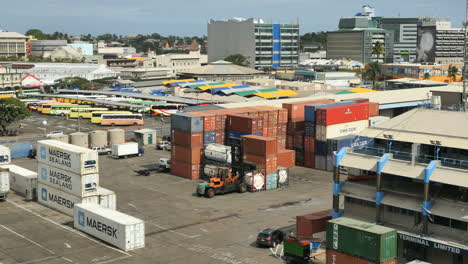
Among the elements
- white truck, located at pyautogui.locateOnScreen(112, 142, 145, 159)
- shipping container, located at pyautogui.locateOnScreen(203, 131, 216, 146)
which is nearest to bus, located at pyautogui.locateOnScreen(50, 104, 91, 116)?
white truck, located at pyautogui.locateOnScreen(112, 142, 145, 159)

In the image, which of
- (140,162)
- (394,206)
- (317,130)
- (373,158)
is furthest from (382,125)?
(140,162)

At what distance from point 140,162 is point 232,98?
5471 cm

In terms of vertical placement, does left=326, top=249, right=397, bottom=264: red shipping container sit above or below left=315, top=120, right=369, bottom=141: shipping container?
below

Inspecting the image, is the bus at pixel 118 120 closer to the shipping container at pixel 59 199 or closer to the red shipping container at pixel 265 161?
the red shipping container at pixel 265 161

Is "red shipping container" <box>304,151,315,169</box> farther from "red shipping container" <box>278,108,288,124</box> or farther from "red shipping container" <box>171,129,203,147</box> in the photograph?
"red shipping container" <box>171,129,203,147</box>

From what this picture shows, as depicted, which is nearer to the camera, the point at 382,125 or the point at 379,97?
the point at 382,125

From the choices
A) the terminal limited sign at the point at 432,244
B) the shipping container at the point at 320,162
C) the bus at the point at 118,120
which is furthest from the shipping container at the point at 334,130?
the bus at the point at 118,120

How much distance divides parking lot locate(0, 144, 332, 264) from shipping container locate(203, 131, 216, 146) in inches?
187

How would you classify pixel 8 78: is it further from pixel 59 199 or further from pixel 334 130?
pixel 59 199

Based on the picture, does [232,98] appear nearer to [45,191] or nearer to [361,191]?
[45,191]

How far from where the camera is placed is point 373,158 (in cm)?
4166

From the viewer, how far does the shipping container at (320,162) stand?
6938cm

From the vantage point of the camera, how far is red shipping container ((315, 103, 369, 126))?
6869 cm

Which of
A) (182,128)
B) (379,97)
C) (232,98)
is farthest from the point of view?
(232,98)
